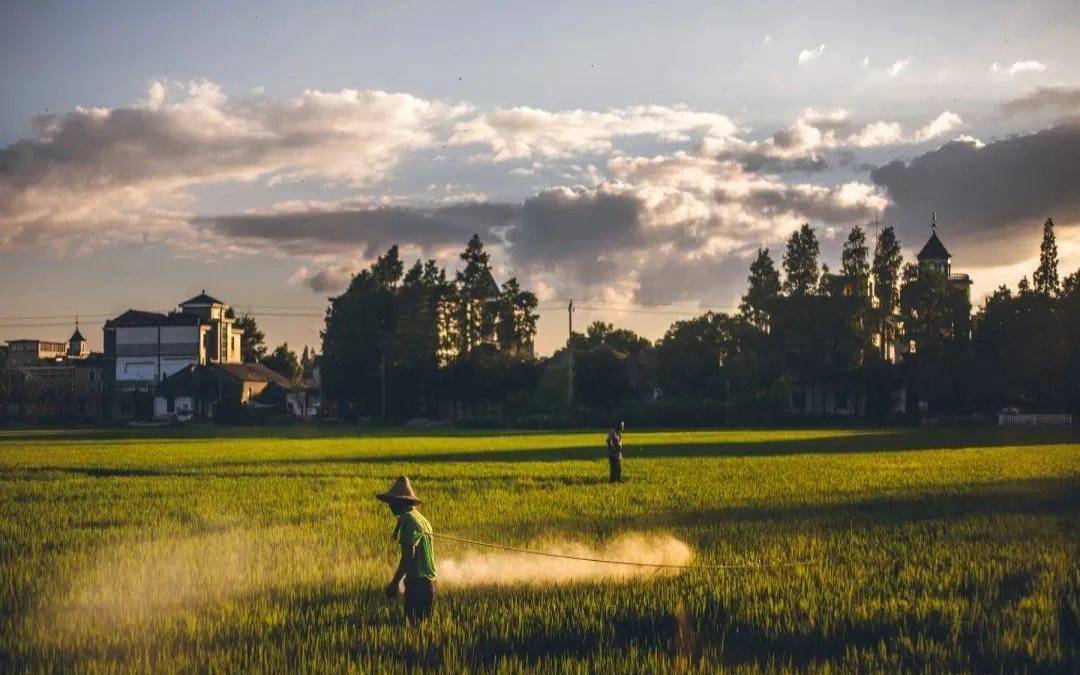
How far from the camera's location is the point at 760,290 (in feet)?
304

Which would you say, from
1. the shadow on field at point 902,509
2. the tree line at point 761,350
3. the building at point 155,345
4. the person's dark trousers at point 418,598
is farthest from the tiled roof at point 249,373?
the person's dark trousers at point 418,598

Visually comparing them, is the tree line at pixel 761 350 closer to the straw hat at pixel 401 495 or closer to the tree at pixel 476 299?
the tree at pixel 476 299

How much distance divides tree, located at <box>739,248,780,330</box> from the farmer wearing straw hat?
83.5 m

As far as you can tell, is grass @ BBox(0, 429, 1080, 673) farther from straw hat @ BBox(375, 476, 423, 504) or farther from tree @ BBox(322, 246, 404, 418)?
tree @ BBox(322, 246, 404, 418)

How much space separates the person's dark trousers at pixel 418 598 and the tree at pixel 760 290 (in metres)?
83.4

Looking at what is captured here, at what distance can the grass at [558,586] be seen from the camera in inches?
343

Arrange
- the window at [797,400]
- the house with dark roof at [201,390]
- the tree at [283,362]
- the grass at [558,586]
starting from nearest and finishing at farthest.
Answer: the grass at [558,586] → the window at [797,400] → the house with dark roof at [201,390] → the tree at [283,362]

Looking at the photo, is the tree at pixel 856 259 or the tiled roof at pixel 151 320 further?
the tiled roof at pixel 151 320

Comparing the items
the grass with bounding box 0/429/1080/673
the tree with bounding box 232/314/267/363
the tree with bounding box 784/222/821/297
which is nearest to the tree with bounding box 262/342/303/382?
the tree with bounding box 232/314/267/363

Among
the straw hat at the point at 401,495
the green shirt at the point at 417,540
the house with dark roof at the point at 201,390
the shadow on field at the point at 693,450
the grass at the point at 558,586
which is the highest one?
the house with dark roof at the point at 201,390

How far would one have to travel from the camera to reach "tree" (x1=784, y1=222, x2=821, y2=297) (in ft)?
292

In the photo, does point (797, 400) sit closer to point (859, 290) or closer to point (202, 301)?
point (859, 290)

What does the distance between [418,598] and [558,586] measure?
2.35 metres

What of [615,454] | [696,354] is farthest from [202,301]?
[615,454]
